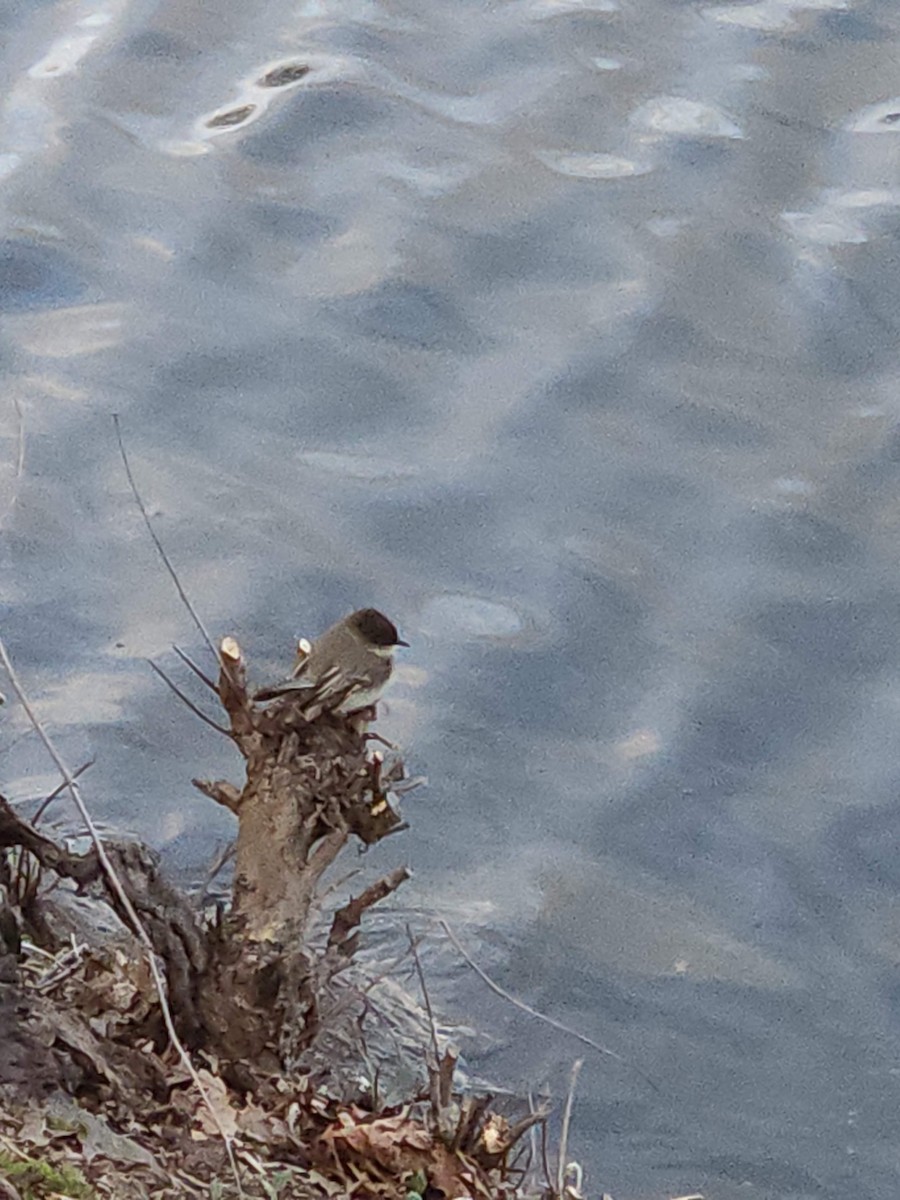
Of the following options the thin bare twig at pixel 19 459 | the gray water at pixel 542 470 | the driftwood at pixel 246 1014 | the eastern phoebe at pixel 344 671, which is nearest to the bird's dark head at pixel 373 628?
the eastern phoebe at pixel 344 671

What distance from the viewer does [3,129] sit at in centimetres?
653

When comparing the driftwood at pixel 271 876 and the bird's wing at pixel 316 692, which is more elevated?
the bird's wing at pixel 316 692

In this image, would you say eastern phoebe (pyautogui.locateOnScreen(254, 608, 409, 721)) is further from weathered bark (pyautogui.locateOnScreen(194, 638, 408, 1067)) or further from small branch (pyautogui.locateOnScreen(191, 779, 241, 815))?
small branch (pyautogui.locateOnScreen(191, 779, 241, 815))

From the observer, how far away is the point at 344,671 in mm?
2842

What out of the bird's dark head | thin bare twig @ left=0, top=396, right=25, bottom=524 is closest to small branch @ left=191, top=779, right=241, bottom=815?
the bird's dark head

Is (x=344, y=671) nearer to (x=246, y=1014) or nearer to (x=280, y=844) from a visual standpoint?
(x=280, y=844)

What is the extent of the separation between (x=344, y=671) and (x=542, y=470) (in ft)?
8.22

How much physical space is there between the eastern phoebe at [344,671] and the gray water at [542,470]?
1099mm

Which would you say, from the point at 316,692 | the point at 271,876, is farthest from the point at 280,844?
the point at 316,692

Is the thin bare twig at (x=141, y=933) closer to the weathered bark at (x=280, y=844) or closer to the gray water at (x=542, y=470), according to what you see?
the weathered bark at (x=280, y=844)

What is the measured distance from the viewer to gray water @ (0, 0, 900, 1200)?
13.1 ft

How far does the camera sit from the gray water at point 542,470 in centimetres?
398

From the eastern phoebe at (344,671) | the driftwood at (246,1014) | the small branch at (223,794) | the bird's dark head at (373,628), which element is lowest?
the driftwood at (246,1014)

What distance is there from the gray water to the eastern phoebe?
1099 millimetres
